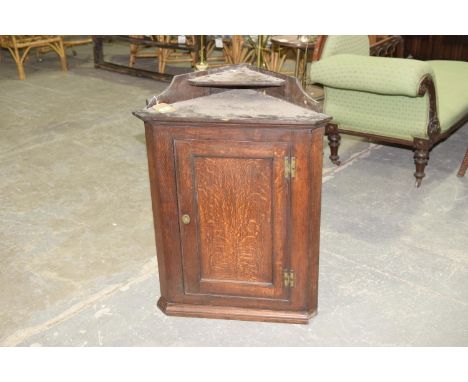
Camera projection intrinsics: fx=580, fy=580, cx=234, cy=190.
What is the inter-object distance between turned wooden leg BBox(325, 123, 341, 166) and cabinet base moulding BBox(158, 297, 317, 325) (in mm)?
1715

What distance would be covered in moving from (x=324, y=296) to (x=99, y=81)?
180 inches

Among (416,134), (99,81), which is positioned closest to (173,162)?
(416,134)

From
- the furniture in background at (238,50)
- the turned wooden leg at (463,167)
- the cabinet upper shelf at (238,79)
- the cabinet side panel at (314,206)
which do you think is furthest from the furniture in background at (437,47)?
the cabinet side panel at (314,206)

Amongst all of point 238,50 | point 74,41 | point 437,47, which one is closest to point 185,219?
point 238,50

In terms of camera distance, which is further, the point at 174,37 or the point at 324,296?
the point at 174,37

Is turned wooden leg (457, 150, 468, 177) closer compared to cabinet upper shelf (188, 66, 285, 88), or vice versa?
cabinet upper shelf (188, 66, 285, 88)

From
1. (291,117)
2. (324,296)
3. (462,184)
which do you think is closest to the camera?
(291,117)

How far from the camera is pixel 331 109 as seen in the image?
12.5 feet

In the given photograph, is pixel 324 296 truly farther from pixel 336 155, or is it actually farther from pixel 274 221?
pixel 336 155

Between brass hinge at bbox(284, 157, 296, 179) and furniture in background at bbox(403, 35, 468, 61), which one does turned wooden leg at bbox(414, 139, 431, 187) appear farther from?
furniture in background at bbox(403, 35, 468, 61)

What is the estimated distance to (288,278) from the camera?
2318 mm

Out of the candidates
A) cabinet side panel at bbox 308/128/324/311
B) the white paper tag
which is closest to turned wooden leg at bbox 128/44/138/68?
the white paper tag

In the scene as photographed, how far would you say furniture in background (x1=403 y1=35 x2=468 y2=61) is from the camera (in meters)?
5.70
